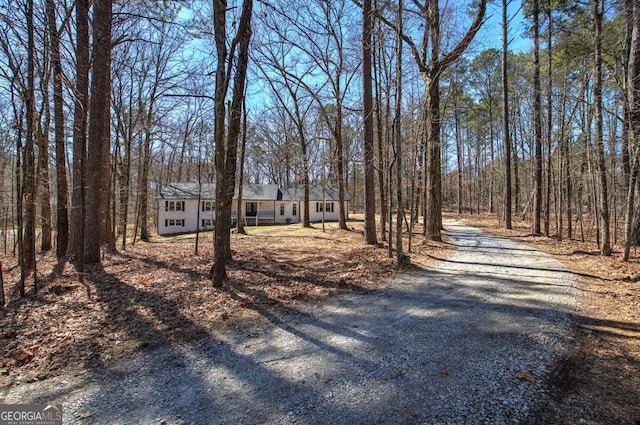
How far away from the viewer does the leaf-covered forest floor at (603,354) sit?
240 cm

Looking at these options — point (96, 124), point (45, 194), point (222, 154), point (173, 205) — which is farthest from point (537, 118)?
point (173, 205)

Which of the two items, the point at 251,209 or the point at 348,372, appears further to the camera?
the point at 251,209

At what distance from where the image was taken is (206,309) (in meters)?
4.73

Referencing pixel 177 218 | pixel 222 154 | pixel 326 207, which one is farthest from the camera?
pixel 326 207

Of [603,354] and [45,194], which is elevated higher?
[45,194]

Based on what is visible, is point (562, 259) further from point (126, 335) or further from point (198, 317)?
point (126, 335)

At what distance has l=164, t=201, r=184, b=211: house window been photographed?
24.7 metres

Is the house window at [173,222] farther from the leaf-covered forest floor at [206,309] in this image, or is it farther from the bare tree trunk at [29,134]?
the bare tree trunk at [29,134]

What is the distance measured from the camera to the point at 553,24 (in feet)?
38.7

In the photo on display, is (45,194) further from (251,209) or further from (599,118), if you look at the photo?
(251,209)

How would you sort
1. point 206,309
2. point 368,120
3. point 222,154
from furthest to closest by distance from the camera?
point 368,120
point 222,154
point 206,309

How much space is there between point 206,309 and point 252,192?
24203 mm

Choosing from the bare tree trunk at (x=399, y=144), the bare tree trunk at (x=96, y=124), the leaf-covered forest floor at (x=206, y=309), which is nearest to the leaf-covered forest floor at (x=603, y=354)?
the leaf-covered forest floor at (x=206, y=309)

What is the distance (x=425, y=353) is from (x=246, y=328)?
2.30 meters
